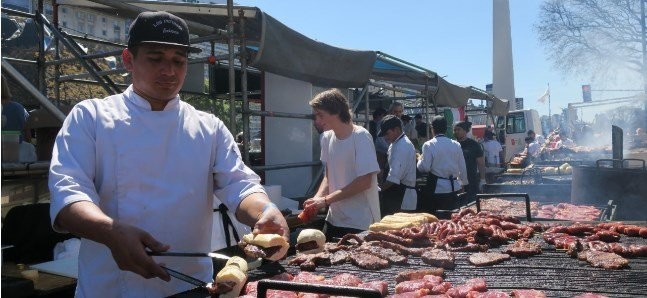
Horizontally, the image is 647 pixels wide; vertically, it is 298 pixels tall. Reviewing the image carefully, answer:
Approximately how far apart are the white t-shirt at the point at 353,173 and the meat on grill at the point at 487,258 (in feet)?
4.73

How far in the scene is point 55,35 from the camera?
6.16 meters

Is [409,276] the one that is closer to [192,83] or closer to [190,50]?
[190,50]

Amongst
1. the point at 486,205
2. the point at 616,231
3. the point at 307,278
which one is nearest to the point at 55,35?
the point at 307,278

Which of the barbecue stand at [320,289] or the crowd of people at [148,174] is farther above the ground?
the crowd of people at [148,174]

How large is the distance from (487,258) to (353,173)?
1.69m

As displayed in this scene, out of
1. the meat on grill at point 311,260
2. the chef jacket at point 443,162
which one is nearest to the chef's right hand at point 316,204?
the meat on grill at point 311,260

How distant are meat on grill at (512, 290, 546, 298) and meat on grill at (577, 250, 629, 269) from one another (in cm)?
79

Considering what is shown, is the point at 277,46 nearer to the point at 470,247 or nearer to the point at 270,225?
the point at 470,247

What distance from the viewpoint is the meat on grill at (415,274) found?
2.71m

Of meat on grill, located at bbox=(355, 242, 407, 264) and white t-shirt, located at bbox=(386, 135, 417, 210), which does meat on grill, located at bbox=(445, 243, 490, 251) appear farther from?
white t-shirt, located at bbox=(386, 135, 417, 210)

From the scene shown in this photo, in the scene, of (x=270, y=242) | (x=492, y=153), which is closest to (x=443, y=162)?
(x=270, y=242)

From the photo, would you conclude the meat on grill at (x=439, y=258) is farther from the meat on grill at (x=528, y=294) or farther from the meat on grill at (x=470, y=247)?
the meat on grill at (x=528, y=294)

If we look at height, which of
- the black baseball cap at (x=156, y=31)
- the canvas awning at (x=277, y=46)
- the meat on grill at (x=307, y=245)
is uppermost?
the canvas awning at (x=277, y=46)

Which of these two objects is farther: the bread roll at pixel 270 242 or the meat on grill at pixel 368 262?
the meat on grill at pixel 368 262
